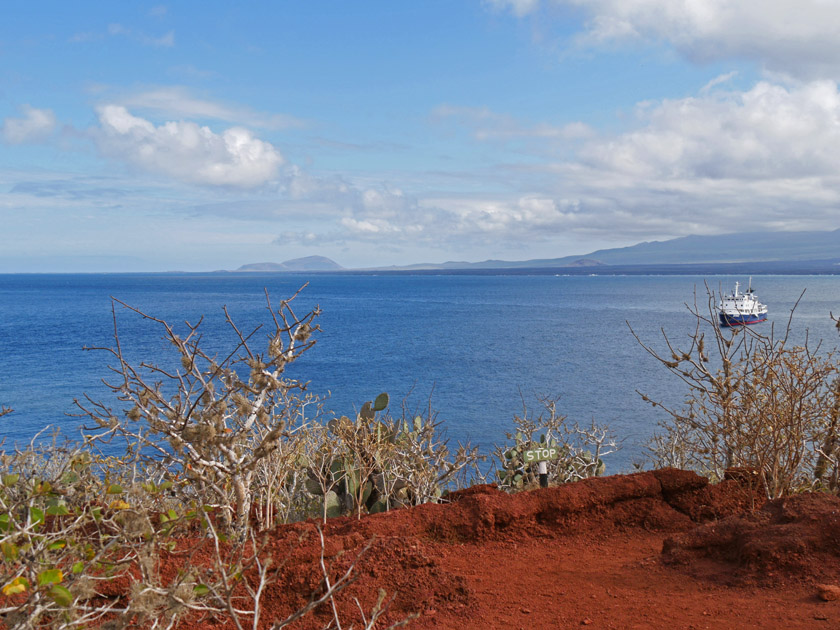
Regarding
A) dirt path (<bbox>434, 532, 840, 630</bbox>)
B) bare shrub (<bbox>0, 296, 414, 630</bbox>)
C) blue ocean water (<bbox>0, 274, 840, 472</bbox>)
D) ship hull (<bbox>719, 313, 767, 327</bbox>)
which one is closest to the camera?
bare shrub (<bbox>0, 296, 414, 630</bbox>)

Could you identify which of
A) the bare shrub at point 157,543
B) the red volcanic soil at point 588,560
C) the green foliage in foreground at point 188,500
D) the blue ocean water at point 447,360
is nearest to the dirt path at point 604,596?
the red volcanic soil at point 588,560

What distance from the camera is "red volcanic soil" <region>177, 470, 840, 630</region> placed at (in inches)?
149

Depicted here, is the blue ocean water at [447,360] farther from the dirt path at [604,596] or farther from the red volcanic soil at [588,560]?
the dirt path at [604,596]

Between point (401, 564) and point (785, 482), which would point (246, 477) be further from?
point (785, 482)

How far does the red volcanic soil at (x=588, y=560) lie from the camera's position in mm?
3781

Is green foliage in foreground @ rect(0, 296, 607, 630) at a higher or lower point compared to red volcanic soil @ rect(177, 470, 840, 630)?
higher

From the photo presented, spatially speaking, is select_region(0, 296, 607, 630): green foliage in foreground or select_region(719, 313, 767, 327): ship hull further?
select_region(719, 313, 767, 327): ship hull

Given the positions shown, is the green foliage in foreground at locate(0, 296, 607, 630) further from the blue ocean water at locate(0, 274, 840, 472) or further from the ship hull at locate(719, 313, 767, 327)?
the blue ocean water at locate(0, 274, 840, 472)

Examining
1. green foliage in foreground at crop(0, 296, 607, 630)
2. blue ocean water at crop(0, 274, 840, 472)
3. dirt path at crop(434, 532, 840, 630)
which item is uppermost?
green foliage in foreground at crop(0, 296, 607, 630)

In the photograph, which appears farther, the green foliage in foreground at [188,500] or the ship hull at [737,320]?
the ship hull at [737,320]

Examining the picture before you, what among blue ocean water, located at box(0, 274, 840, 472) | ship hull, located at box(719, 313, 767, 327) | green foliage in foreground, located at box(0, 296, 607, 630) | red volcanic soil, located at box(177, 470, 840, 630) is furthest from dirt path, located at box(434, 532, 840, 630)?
blue ocean water, located at box(0, 274, 840, 472)

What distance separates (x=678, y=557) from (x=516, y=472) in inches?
186

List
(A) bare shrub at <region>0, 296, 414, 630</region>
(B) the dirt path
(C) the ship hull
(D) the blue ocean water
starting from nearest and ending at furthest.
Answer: (A) bare shrub at <region>0, 296, 414, 630</region>
(B) the dirt path
(C) the ship hull
(D) the blue ocean water

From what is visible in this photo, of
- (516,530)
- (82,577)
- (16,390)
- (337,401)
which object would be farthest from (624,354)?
(82,577)
